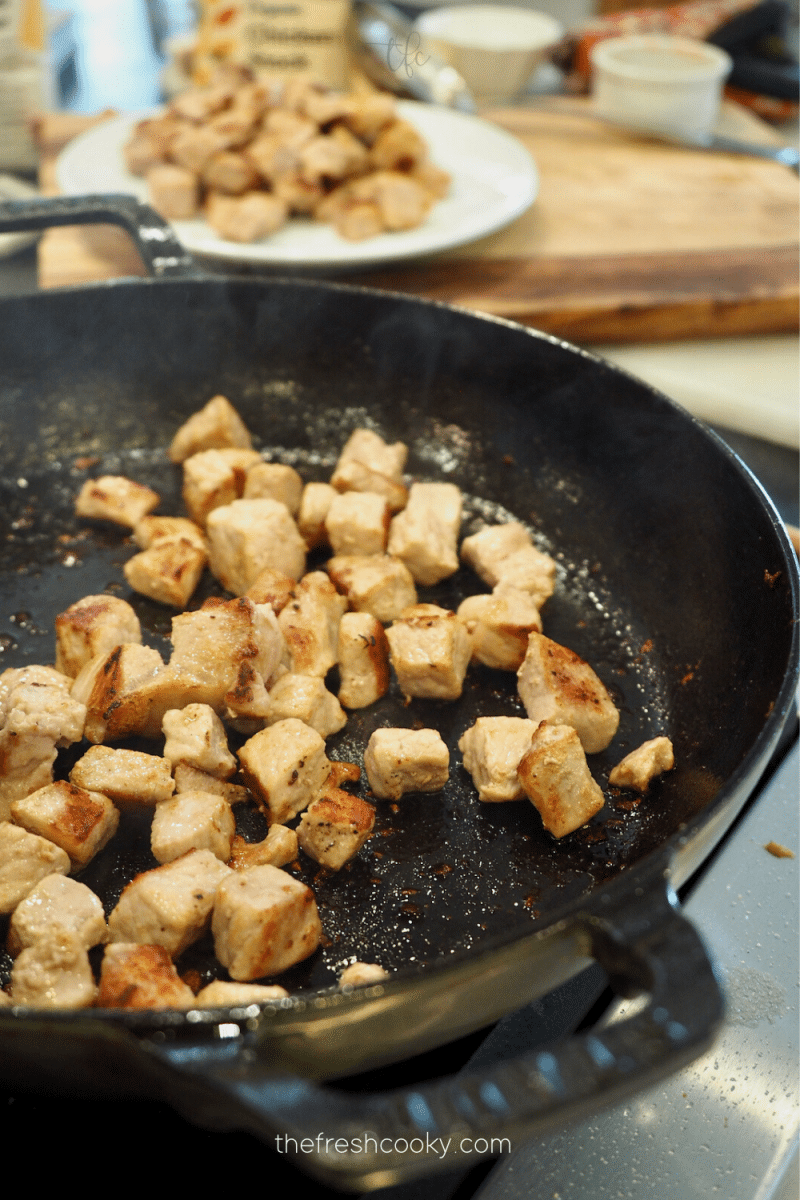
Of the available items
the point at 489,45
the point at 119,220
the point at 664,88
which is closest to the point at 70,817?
the point at 119,220

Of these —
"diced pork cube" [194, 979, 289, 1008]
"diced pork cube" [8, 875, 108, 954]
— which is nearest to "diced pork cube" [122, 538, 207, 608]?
"diced pork cube" [8, 875, 108, 954]

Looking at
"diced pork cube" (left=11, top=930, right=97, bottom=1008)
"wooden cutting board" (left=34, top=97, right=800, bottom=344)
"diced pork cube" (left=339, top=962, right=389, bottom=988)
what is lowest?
"diced pork cube" (left=11, top=930, right=97, bottom=1008)

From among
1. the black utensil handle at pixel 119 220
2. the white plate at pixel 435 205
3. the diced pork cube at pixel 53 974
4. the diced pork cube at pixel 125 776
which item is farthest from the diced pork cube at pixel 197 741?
the white plate at pixel 435 205

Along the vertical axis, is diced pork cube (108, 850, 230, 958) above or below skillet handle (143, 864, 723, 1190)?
below

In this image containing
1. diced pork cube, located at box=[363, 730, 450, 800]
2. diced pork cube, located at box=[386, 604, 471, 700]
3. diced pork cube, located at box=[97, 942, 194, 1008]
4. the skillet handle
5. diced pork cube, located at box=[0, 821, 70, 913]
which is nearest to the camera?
the skillet handle

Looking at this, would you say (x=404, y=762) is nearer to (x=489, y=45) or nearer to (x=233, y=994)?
(x=233, y=994)

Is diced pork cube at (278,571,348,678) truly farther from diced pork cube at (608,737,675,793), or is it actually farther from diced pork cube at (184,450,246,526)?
diced pork cube at (608,737,675,793)

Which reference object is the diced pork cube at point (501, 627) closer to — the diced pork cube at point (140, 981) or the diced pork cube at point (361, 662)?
the diced pork cube at point (361, 662)

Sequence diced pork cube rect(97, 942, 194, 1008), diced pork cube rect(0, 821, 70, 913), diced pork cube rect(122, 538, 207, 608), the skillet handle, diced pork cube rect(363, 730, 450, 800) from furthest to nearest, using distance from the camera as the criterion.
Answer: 1. diced pork cube rect(122, 538, 207, 608)
2. diced pork cube rect(363, 730, 450, 800)
3. diced pork cube rect(0, 821, 70, 913)
4. diced pork cube rect(97, 942, 194, 1008)
5. the skillet handle
